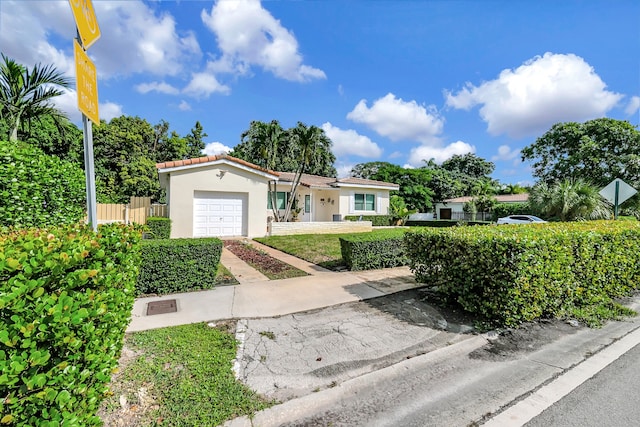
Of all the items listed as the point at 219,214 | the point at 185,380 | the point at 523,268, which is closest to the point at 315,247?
the point at 219,214

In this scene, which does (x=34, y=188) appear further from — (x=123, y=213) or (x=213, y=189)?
(x=123, y=213)

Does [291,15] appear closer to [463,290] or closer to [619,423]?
[463,290]

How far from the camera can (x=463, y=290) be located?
4.72 meters

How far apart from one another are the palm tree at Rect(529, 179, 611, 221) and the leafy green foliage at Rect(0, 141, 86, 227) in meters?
19.1

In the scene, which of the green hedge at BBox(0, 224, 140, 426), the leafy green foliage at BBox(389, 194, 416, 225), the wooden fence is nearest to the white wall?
the wooden fence

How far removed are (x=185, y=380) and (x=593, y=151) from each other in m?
36.4

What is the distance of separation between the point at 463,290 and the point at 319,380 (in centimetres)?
299

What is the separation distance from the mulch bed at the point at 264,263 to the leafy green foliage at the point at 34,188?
14.5 feet

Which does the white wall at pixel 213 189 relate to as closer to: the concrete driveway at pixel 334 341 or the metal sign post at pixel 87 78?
the concrete driveway at pixel 334 341

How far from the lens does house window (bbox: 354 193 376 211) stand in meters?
22.2

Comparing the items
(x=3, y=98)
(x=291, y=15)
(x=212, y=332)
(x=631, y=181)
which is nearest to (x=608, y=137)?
(x=631, y=181)

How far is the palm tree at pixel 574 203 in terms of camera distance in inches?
554

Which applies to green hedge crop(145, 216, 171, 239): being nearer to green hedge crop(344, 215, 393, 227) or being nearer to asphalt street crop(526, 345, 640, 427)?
asphalt street crop(526, 345, 640, 427)

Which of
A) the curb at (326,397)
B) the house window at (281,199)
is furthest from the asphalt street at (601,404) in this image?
the house window at (281,199)
